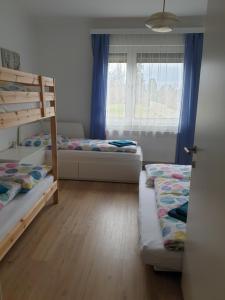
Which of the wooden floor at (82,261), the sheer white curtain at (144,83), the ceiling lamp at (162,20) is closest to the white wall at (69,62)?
the sheer white curtain at (144,83)

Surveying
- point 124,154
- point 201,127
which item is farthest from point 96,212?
point 201,127

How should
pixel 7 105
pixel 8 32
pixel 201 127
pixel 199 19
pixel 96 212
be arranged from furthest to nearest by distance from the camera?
pixel 199 19 → pixel 8 32 → pixel 96 212 → pixel 7 105 → pixel 201 127

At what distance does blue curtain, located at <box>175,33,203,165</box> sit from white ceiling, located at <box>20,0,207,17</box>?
0.45 meters

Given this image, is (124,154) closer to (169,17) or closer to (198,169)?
(169,17)

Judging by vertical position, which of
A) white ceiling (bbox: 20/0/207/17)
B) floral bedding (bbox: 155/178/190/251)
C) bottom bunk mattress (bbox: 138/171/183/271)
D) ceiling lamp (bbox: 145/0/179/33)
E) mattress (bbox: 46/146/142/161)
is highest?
white ceiling (bbox: 20/0/207/17)

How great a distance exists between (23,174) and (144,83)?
290 centimetres

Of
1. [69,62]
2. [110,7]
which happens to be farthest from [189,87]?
[69,62]

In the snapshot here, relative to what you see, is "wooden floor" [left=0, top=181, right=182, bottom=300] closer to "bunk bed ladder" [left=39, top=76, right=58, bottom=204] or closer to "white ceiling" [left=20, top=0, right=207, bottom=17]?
"bunk bed ladder" [left=39, top=76, right=58, bottom=204]

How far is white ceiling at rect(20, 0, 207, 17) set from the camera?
350cm

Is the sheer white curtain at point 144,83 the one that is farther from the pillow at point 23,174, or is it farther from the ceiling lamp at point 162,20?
the pillow at point 23,174

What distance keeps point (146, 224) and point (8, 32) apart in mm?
3287

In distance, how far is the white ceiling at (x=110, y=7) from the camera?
3.50 meters

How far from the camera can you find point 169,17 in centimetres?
243

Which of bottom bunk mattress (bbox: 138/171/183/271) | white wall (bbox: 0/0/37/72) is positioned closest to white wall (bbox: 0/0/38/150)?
white wall (bbox: 0/0/37/72)
